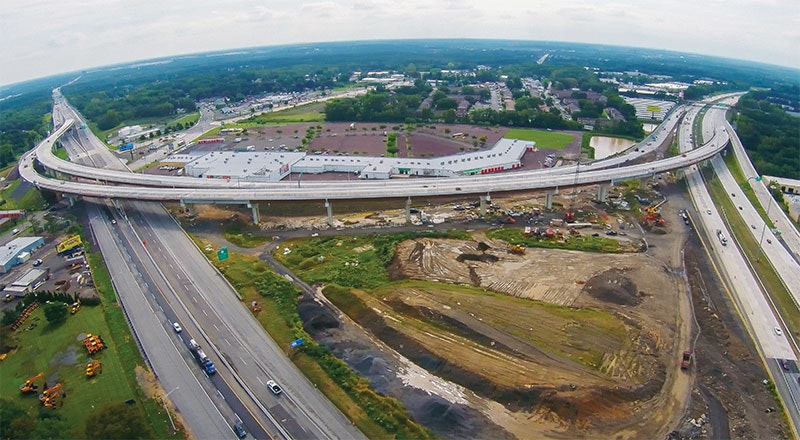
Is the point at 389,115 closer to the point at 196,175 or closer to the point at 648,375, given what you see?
the point at 196,175

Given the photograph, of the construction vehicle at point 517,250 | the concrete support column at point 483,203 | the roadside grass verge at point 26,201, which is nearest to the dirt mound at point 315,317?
the construction vehicle at point 517,250

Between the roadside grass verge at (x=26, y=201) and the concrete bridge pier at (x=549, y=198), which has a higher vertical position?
the concrete bridge pier at (x=549, y=198)

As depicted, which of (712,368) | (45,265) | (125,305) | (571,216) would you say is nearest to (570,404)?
(712,368)

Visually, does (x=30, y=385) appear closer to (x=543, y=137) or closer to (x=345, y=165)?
(x=345, y=165)

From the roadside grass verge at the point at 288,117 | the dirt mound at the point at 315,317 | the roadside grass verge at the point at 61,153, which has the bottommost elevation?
the dirt mound at the point at 315,317

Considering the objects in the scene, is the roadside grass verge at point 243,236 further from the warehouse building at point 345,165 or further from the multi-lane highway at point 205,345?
the warehouse building at point 345,165

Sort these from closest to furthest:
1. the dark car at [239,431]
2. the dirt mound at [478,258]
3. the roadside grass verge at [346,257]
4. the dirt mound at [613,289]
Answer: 1. the dark car at [239,431]
2. the dirt mound at [613,289]
3. the roadside grass verge at [346,257]
4. the dirt mound at [478,258]

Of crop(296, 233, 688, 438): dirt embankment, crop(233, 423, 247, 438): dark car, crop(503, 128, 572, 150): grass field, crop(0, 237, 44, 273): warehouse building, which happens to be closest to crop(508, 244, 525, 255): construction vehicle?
crop(296, 233, 688, 438): dirt embankment
